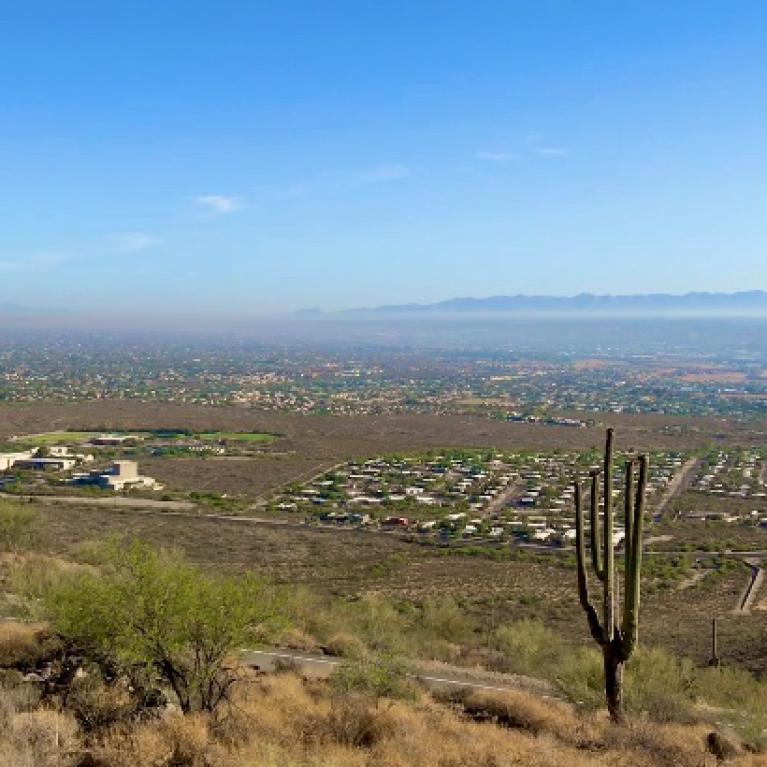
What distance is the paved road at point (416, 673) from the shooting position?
1725 cm

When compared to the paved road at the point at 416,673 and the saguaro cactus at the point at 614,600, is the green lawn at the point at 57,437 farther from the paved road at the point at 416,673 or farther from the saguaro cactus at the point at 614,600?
the saguaro cactus at the point at 614,600

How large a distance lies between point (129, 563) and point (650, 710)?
9.48m

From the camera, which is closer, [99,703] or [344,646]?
[99,703]

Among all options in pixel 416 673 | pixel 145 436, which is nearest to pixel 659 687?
pixel 416 673

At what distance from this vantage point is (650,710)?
14.9 meters

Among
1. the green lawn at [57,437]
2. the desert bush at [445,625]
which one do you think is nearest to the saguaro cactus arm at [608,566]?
the desert bush at [445,625]

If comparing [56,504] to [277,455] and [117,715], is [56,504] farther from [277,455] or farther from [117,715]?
[117,715]

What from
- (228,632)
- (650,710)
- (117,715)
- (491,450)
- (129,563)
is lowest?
(491,450)

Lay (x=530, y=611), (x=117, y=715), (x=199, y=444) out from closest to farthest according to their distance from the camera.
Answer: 1. (x=117, y=715)
2. (x=530, y=611)
3. (x=199, y=444)

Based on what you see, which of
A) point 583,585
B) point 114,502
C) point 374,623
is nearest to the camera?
point 583,585

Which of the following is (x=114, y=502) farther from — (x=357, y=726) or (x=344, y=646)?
(x=357, y=726)

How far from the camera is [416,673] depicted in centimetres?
1798

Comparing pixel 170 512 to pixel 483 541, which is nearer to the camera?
pixel 483 541

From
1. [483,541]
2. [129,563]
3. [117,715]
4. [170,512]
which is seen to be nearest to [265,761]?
[117,715]
